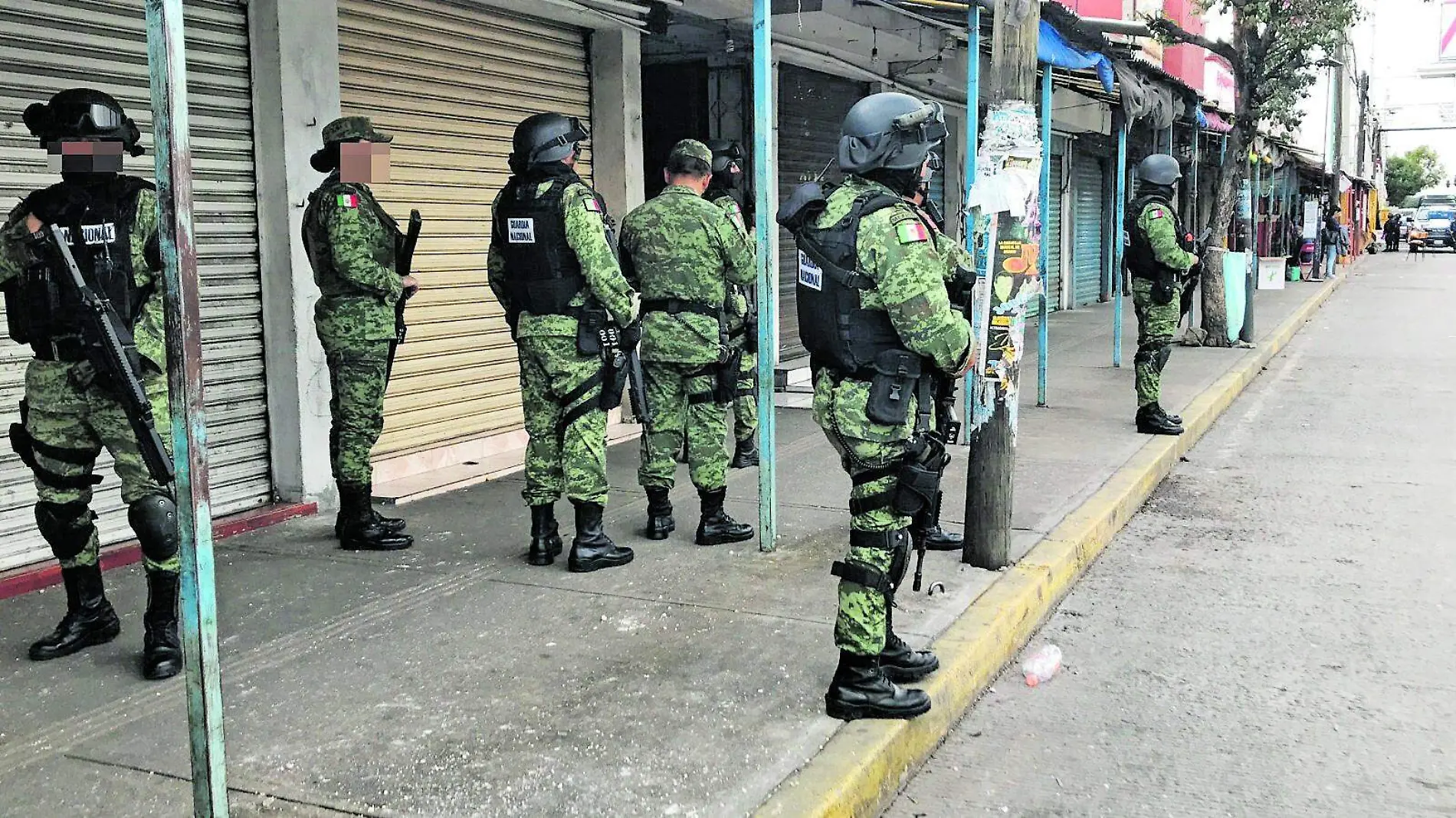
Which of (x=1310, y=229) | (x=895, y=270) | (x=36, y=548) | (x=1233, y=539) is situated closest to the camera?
(x=895, y=270)

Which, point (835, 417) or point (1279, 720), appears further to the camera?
point (1279, 720)

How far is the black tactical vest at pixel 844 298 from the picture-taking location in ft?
11.8

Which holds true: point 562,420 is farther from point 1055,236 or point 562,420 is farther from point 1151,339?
point 1055,236

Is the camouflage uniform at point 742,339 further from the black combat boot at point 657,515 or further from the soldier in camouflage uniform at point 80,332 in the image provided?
the soldier in camouflage uniform at point 80,332

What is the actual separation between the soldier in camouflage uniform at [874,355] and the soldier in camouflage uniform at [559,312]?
147 centimetres

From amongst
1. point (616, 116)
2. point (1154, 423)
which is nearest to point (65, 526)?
point (616, 116)

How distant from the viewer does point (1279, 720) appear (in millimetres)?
4090

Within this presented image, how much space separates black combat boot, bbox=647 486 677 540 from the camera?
19.1ft

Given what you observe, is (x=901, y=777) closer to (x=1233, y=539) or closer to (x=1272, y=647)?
(x=1272, y=647)

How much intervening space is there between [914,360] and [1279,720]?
71.3 inches

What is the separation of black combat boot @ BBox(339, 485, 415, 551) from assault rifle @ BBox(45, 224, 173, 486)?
5.54 feet

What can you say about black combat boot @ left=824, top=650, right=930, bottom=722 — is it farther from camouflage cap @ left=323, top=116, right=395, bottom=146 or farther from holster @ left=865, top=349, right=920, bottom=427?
camouflage cap @ left=323, top=116, right=395, bottom=146

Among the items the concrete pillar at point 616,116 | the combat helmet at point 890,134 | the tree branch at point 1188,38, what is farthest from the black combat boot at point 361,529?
the tree branch at point 1188,38

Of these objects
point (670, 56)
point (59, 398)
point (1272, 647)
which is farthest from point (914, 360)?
point (670, 56)
